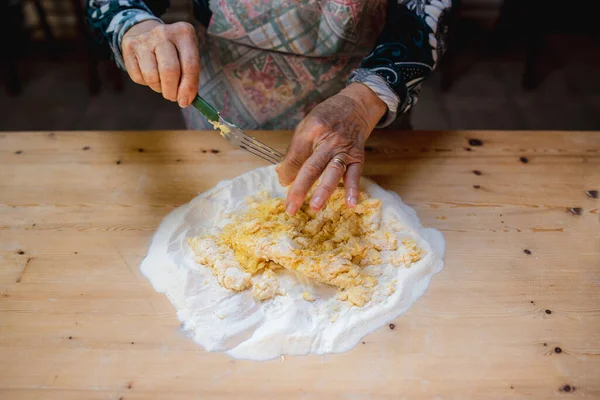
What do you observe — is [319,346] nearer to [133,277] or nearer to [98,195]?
[133,277]

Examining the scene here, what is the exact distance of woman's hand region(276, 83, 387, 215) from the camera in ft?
3.26

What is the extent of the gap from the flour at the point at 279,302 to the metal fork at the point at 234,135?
5.9 inches

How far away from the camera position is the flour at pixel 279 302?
925mm

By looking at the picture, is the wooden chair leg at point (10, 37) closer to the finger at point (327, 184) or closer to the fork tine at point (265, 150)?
the fork tine at point (265, 150)

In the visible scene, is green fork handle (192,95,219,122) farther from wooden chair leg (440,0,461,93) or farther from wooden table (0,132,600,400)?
wooden chair leg (440,0,461,93)

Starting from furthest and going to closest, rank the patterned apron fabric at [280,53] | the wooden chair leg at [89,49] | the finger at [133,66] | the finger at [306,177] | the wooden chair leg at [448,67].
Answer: the wooden chair leg at [448,67] → the wooden chair leg at [89,49] → the patterned apron fabric at [280,53] → the finger at [133,66] → the finger at [306,177]

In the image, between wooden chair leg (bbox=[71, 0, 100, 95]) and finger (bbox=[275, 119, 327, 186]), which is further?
wooden chair leg (bbox=[71, 0, 100, 95])

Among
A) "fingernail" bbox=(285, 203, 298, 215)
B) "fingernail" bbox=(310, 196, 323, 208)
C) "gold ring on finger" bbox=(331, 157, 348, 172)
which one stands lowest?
"fingernail" bbox=(285, 203, 298, 215)

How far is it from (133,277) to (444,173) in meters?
0.77

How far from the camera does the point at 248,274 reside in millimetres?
1014

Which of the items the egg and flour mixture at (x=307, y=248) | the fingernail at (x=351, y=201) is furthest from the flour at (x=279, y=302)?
the fingernail at (x=351, y=201)

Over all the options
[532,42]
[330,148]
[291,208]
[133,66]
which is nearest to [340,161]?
[330,148]

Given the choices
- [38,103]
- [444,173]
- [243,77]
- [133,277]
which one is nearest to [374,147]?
[444,173]

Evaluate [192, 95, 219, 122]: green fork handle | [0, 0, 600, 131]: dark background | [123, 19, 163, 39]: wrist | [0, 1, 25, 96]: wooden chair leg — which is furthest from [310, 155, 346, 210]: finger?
[0, 1, 25, 96]: wooden chair leg
